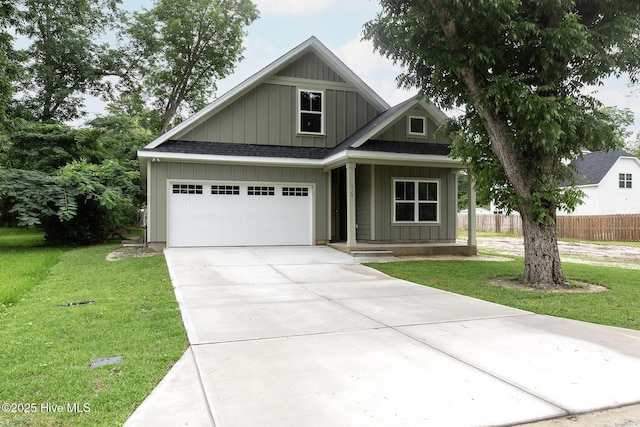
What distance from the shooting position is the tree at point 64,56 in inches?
1005

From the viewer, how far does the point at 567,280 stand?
9047 mm

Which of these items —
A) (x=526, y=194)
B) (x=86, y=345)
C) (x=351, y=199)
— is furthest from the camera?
(x=351, y=199)

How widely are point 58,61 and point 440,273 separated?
27194mm

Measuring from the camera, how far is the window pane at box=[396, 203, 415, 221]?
14336 mm

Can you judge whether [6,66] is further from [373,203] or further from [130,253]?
[373,203]

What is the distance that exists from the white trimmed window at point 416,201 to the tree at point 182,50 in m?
19.0

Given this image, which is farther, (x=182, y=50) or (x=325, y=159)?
(x=182, y=50)

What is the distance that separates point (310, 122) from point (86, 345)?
1143cm

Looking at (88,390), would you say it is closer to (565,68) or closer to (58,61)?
(565,68)

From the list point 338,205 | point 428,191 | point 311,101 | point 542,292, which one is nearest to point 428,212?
point 428,191

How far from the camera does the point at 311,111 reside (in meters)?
14.7

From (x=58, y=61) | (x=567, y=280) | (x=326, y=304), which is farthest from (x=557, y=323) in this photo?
(x=58, y=61)

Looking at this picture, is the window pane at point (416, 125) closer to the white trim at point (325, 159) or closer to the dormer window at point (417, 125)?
the dormer window at point (417, 125)

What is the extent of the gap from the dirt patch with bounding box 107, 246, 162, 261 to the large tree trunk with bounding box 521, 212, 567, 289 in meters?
9.50
